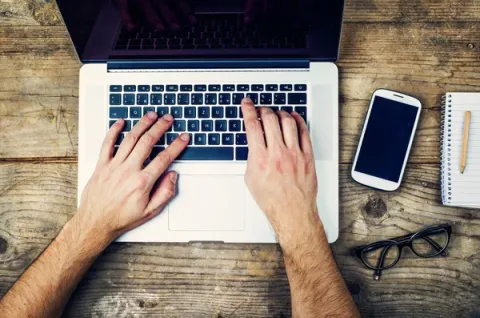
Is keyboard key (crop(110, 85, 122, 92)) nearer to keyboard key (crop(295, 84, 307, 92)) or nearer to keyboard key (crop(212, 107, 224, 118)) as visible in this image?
keyboard key (crop(212, 107, 224, 118))

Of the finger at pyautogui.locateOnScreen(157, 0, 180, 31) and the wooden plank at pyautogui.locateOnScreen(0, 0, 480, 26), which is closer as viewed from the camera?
the finger at pyautogui.locateOnScreen(157, 0, 180, 31)

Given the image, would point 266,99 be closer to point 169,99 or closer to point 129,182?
point 169,99

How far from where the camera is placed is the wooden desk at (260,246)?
103 centimetres

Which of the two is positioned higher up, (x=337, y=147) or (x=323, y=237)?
(x=337, y=147)

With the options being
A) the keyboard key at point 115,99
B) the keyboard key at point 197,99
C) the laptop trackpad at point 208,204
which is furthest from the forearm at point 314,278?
the keyboard key at point 115,99

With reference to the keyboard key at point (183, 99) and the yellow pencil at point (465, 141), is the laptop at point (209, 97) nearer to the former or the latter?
the keyboard key at point (183, 99)

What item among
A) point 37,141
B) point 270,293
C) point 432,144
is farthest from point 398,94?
point 37,141

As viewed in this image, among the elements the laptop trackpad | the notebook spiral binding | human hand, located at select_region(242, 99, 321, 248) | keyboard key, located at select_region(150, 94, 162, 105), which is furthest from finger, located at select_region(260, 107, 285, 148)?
the notebook spiral binding

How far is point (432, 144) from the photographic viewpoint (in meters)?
1.04

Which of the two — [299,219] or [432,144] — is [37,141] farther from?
[432,144]

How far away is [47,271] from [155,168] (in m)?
0.30

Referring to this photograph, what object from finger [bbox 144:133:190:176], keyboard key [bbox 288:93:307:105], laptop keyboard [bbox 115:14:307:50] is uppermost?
laptop keyboard [bbox 115:14:307:50]

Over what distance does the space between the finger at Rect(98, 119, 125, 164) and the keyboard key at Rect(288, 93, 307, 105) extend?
13.4 inches

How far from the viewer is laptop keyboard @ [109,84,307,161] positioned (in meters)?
1.00
